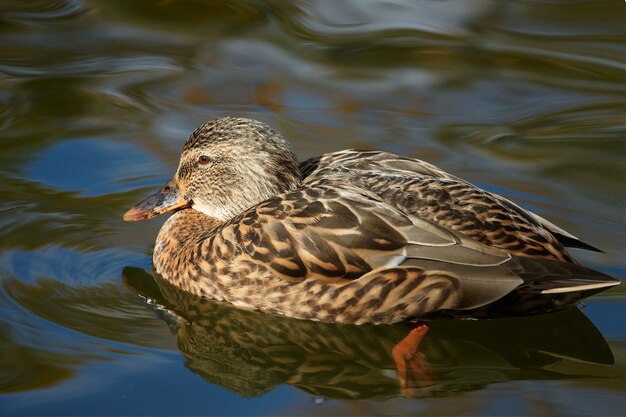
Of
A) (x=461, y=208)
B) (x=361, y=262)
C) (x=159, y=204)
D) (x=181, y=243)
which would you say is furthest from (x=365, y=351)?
(x=159, y=204)

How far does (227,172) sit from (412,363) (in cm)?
213

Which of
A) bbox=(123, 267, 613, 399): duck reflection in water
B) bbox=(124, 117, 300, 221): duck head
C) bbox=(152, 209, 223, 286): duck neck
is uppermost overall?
bbox=(124, 117, 300, 221): duck head

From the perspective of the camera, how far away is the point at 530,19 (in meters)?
12.6

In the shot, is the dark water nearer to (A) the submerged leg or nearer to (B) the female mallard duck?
(A) the submerged leg

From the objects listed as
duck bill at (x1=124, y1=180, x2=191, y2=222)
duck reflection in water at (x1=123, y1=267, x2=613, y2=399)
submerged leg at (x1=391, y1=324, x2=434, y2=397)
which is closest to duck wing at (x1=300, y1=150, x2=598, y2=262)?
duck reflection in water at (x1=123, y1=267, x2=613, y2=399)

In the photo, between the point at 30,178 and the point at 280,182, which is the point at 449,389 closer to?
the point at 280,182

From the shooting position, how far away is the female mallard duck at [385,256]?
6648mm

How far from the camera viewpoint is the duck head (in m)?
7.71

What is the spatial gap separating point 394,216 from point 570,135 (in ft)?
12.4

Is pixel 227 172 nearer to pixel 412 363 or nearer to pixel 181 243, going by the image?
pixel 181 243

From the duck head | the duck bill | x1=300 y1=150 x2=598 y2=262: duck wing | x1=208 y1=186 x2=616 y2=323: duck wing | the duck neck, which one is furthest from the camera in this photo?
the duck bill

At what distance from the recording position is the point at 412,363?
6484 mm

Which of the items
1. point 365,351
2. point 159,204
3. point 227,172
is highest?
point 227,172

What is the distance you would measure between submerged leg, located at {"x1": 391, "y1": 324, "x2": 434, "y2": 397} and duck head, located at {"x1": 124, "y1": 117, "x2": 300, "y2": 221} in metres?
1.52
